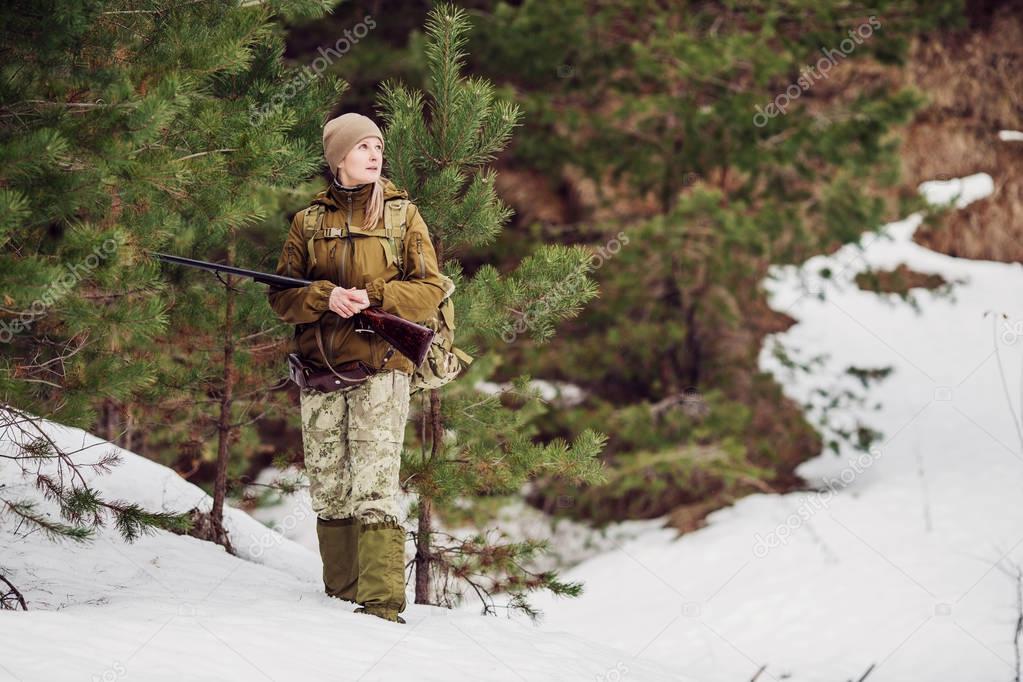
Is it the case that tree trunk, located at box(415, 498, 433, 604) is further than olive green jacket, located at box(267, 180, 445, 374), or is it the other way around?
tree trunk, located at box(415, 498, 433, 604)

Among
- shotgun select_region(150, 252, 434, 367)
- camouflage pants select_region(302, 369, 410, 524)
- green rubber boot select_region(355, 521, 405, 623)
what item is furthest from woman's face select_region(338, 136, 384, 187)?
green rubber boot select_region(355, 521, 405, 623)

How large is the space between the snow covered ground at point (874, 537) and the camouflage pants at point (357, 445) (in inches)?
62.7

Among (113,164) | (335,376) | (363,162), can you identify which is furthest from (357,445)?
(113,164)

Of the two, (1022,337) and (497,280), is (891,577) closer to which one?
(1022,337)

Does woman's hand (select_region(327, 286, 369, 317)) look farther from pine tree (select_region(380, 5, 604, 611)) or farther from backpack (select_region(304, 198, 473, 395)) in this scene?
pine tree (select_region(380, 5, 604, 611))

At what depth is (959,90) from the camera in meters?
13.5

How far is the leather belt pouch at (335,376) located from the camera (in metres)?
4.52

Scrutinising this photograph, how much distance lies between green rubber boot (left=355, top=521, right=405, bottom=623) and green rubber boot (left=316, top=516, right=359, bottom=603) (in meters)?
0.18

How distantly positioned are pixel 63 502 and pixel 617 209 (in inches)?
377

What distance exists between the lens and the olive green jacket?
443 centimetres

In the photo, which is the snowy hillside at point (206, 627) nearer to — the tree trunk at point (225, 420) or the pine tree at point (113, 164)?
the tree trunk at point (225, 420)

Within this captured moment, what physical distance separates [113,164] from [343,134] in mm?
1037

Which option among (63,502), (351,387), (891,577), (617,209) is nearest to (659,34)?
(617,209)

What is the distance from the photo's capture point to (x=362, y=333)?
4492 mm
